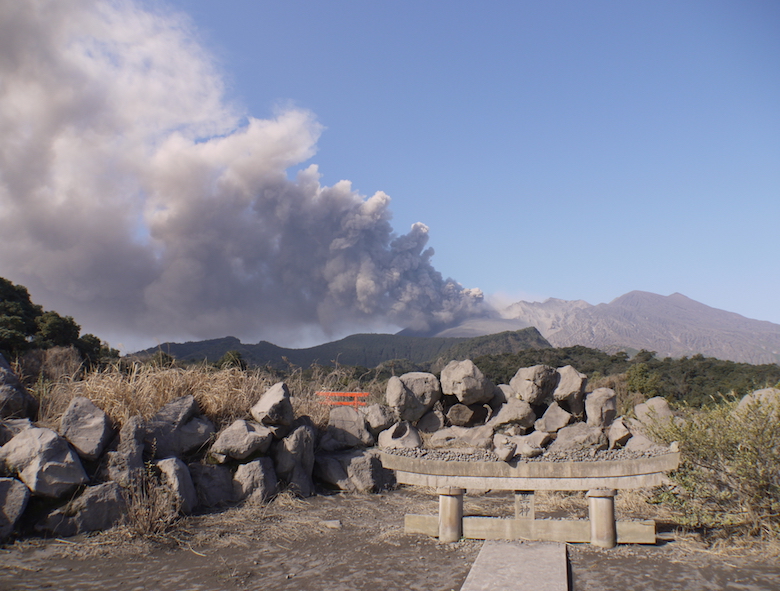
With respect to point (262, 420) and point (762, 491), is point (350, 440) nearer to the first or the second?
point (262, 420)

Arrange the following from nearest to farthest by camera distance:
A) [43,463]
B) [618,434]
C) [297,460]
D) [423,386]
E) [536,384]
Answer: [43,463] → [297,460] → [618,434] → [536,384] → [423,386]

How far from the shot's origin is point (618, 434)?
8.29 m

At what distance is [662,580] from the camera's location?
13.0 feet

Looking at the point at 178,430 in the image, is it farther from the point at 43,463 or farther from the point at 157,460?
the point at 43,463

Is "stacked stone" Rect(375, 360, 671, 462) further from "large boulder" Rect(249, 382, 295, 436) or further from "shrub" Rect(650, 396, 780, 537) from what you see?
"shrub" Rect(650, 396, 780, 537)

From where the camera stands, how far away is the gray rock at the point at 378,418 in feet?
30.5

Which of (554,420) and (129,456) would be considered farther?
(554,420)

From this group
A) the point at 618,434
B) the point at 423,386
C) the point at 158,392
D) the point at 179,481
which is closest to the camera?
the point at 179,481

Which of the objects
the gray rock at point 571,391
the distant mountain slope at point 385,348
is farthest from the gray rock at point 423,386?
the distant mountain slope at point 385,348

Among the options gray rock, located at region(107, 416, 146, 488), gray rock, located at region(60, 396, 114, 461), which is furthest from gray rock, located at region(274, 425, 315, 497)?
gray rock, located at region(60, 396, 114, 461)

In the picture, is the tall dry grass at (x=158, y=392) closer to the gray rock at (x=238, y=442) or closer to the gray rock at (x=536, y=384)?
the gray rock at (x=238, y=442)

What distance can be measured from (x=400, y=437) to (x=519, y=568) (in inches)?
197

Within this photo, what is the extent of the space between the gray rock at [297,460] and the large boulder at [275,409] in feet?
0.74

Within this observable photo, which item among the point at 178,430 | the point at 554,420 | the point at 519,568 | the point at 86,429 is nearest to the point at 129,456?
the point at 86,429
